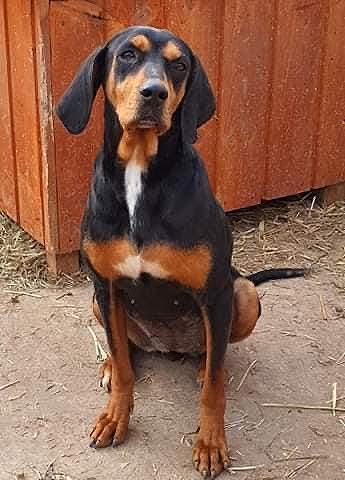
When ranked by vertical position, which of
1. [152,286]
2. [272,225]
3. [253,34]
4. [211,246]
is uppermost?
[253,34]

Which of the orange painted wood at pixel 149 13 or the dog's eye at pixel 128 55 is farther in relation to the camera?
the orange painted wood at pixel 149 13

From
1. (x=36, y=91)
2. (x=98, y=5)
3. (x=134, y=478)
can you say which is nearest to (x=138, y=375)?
(x=134, y=478)

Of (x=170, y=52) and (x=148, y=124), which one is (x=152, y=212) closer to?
(x=148, y=124)

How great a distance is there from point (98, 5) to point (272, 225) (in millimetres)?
2023

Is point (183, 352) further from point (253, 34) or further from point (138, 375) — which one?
point (253, 34)

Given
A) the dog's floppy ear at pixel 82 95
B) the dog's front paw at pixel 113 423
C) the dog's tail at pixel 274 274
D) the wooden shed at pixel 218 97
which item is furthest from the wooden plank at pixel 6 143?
the dog's front paw at pixel 113 423

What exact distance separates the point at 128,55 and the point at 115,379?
4.47ft

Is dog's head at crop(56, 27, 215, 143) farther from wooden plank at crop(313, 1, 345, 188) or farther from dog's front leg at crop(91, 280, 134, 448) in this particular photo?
wooden plank at crop(313, 1, 345, 188)

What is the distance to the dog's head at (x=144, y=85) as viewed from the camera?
2.79 metres

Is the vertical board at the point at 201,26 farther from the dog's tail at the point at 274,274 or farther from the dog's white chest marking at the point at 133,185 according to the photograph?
the dog's white chest marking at the point at 133,185

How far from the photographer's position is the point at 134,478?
3.18 meters

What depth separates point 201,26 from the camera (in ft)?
15.3

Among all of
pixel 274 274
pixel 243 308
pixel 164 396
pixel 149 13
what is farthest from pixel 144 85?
pixel 274 274

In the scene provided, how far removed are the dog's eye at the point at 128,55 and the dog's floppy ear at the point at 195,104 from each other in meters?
0.26
